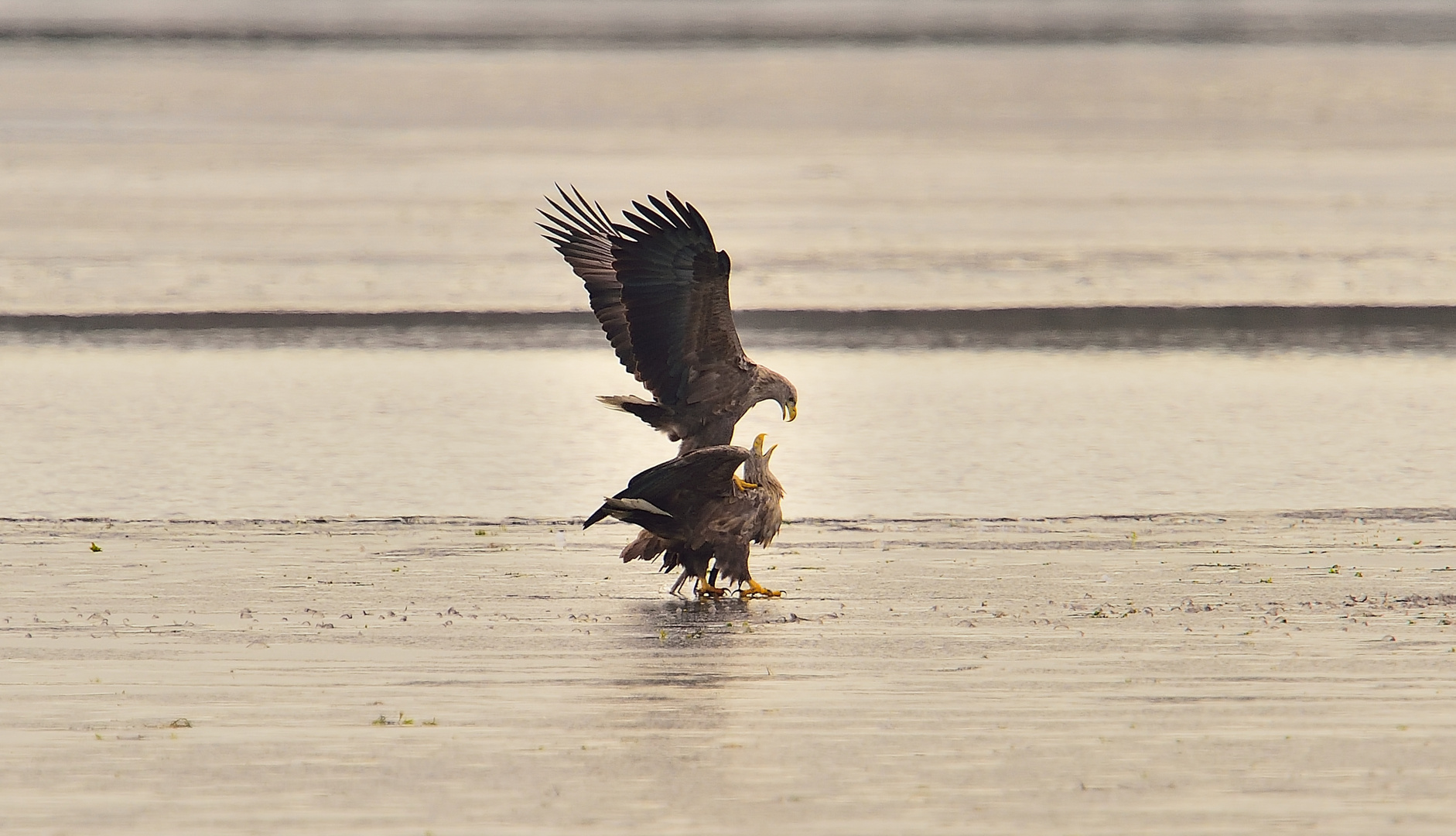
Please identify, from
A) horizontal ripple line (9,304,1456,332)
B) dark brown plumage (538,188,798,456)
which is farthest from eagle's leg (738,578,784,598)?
horizontal ripple line (9,304,1456,332)

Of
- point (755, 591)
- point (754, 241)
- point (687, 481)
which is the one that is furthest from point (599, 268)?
point (754, 241)

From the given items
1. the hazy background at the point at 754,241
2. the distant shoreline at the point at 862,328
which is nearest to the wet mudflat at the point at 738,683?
the hazy background at the point at 754,241

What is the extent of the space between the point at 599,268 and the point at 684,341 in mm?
1159

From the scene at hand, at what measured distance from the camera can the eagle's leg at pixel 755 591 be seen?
30.6 ft

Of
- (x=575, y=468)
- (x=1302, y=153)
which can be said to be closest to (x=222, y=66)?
(x=1302, y=153)

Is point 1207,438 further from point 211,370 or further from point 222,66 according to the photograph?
point 222,66

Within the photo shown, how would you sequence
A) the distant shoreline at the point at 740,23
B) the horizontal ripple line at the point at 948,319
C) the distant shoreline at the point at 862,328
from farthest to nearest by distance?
1. the distant shoreline at the point at 740,23
2. the horizontal ripple line at the point at 948,319
3. the distant shoreline at the point at 862,328

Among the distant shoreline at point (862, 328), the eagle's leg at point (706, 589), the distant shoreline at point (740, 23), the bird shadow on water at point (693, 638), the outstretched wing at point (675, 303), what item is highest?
the distant shoreline at point (740, 23)

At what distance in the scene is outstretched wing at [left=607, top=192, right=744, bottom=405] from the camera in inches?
369

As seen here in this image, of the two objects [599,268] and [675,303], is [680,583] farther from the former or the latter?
[599,268]

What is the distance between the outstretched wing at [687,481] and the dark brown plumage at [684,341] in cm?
29

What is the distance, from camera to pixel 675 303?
9.55m

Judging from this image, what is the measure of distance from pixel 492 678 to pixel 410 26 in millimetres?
38289

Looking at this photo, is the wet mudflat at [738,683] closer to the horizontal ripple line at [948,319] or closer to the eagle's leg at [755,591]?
the eagle's leg at [755,591]
